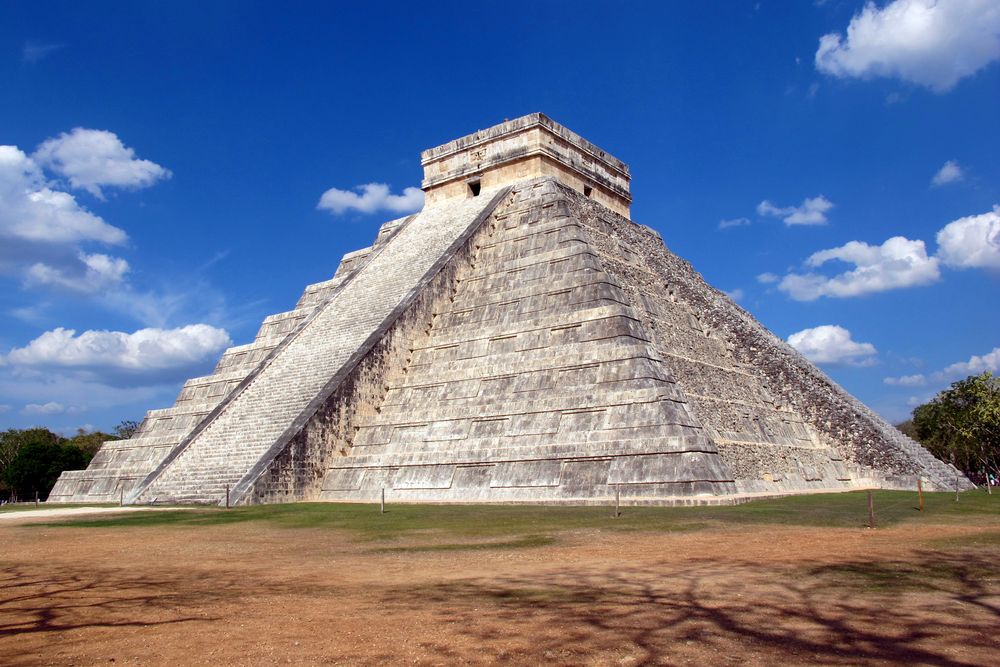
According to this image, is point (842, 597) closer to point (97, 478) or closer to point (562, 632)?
point (562, 632)

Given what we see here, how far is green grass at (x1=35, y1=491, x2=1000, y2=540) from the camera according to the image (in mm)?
9938

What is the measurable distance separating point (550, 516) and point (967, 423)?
19829mm

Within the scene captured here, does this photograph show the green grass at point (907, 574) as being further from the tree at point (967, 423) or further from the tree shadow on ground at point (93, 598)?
the tree at point (967, 423)

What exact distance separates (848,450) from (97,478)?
17.4 m

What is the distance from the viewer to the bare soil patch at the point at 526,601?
4152mm

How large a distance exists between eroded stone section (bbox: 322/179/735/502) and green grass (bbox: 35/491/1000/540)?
860mm

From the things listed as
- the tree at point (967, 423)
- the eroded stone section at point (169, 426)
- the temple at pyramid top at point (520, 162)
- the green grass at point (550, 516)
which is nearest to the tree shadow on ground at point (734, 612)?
the green grass at point (550, 516)

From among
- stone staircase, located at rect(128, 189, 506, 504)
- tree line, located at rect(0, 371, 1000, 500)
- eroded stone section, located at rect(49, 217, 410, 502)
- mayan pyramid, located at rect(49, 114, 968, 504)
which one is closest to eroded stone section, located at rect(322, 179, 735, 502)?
mayan pyramid, located at rect(49, 114, 968, 504)

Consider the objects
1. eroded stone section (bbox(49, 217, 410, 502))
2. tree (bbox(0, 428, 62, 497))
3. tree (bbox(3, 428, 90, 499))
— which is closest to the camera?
eroded stone section (bbox(49, 217, 410, 502))

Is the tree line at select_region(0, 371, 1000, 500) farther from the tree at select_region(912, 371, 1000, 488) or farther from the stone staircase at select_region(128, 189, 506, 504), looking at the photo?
the stone staircase at select_region(128, 189, 506, 504)

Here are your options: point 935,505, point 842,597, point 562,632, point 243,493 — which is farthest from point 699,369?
point 562,632

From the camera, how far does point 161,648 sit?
4.36m

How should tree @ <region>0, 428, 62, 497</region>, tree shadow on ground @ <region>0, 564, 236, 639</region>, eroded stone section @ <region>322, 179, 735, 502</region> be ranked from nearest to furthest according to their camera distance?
tree shadow on ground @ <region>0, 564, 236, 639</region> → eroded stone section @ <region>322, 179, 735, 502</region> → tree @ <region>0, 428, 62, 497</region>

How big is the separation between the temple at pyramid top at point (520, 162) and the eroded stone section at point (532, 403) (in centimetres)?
360
